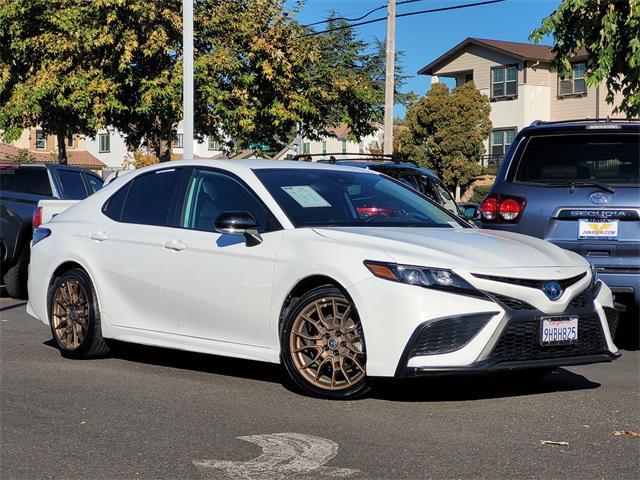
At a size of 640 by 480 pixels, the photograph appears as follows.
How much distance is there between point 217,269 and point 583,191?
349 cm

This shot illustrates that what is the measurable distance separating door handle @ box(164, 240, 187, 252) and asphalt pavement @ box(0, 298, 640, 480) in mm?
936

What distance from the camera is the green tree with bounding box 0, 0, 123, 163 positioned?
2442 centimetres

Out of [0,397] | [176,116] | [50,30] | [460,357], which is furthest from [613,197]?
[50,30]

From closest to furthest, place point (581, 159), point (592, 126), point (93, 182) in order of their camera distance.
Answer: point (592, 126) < point (581, 159) < point (93, 182)

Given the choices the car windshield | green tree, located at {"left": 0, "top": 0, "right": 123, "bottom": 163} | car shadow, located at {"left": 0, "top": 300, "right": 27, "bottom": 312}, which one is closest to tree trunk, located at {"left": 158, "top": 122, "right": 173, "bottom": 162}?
green tree, located at {"left": 0, "top": 0, "right": 123, "bottom": 163}

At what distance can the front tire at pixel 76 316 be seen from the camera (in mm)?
8406

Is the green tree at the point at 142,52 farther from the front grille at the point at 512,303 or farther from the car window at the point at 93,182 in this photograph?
the front grille at the point at 512,303

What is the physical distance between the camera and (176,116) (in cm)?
2508

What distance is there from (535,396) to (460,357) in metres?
0.94

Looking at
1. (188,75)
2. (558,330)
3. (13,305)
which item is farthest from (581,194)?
(188,75)

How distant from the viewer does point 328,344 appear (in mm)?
6746

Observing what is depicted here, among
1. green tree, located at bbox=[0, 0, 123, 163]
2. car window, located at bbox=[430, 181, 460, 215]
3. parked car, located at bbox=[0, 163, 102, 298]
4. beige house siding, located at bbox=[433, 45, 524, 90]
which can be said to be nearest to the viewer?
parked car, located at bbox=[0, 163, 102, 298]

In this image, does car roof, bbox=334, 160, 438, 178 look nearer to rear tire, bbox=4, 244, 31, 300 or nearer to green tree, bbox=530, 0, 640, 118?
green tree, bbox=530, 0, 640, 118

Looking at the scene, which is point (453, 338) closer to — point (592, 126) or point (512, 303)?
point (512, 303)
